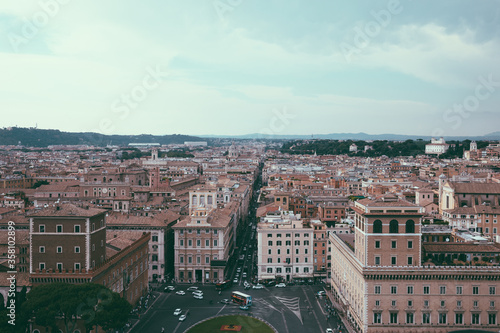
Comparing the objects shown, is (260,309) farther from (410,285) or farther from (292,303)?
(410,285)

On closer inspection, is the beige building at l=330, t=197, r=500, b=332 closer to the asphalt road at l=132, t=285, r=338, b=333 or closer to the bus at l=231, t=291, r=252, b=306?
the asphalt road at l=132, t=285, r=338, b=333

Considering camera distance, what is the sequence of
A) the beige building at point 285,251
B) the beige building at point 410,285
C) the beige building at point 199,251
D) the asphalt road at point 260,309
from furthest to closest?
1. the beige building at point 285,251
2. the beige building at point 199,251
3. the asphalt road at point 260,309
4. the beige building at point 410,285

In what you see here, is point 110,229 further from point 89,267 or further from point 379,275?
point 379,275

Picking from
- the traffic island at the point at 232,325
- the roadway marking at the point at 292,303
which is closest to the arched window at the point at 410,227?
the roadway marking at the point at 292,303

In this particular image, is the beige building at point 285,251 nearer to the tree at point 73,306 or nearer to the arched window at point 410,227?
the arched window at point 410,227

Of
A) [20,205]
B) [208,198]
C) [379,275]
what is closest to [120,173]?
[20,205]

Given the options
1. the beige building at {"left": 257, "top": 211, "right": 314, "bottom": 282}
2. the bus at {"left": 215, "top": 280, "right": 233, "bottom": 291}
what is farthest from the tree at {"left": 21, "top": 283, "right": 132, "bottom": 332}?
the beige building at {"left": 257, "top": 211, "right": 314, "bottom": 282}

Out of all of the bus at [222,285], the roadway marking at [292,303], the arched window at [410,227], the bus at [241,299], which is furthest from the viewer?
the bus at [222,285]
